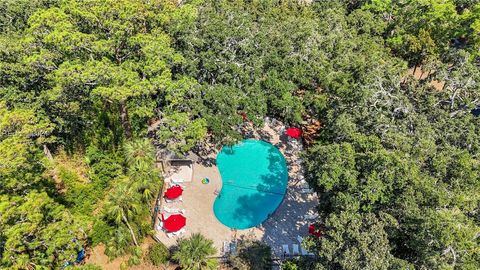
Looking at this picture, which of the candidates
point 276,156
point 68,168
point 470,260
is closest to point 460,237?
point 470,260

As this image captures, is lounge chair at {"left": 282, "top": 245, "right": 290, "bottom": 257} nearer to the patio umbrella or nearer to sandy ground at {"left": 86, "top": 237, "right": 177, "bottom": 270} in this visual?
the patio umbrella

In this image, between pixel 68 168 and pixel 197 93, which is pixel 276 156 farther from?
pixel 68 168

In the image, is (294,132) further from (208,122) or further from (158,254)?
(158,254)

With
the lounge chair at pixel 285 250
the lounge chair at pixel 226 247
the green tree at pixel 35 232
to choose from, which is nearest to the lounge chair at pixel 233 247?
the lounge chair at pixel 226 247

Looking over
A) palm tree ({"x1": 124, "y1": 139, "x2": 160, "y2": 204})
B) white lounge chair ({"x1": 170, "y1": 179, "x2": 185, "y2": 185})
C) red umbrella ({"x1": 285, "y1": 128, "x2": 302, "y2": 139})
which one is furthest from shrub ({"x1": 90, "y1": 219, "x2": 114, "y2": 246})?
red umbrella ({"x1": 285, "y1": 128, "x2": 302, "y2": 139})

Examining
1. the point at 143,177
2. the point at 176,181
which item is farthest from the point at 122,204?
the point at 176,181

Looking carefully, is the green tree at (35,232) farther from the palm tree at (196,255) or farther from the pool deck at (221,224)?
the pool deck at (221,224)
